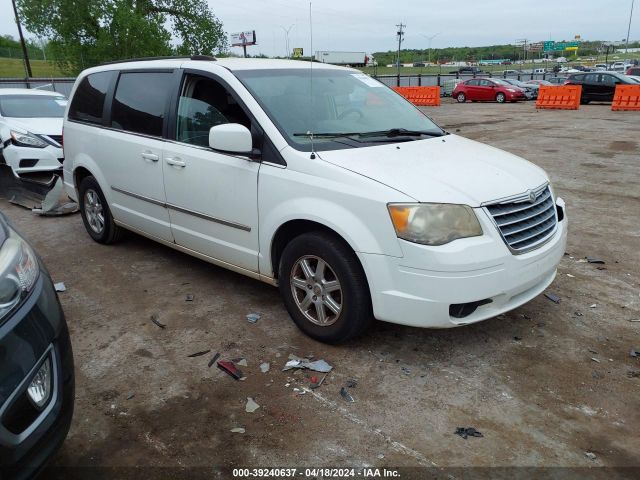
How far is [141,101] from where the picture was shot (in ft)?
15.6

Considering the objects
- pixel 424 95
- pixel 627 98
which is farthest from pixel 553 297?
pixel 424 95

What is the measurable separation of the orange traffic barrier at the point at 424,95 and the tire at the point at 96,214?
23860mm

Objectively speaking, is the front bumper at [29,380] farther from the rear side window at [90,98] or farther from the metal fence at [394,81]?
the metal fence at [394,81]

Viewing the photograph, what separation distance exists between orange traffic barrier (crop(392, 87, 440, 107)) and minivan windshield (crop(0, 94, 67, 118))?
20404 mm

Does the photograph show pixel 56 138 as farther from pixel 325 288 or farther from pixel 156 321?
pixel 325 288

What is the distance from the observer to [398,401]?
304cm

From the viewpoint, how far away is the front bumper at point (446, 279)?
119 inches

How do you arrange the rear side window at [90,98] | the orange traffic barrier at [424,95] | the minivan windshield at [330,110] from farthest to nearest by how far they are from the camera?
the orange traffic barrier at [424,95]
the rear side window at [90,98]
the minivan windshield at [330,110]

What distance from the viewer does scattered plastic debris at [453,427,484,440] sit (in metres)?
2.76

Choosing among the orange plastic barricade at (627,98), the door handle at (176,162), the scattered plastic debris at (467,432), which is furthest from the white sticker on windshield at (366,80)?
the orange plastic barricade at (627,98)

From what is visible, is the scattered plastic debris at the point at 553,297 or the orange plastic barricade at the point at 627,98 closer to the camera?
the scattered plastic debris at the point at 553,297

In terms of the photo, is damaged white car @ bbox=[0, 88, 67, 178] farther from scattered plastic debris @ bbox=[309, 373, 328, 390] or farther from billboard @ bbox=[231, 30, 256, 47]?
billboard @ bbox=[231, 30, 256, 47]

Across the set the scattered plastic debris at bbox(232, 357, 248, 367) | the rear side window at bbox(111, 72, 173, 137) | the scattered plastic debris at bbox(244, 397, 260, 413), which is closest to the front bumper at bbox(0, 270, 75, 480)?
the scattered plastic debris at bbox(244, 397, 260, 413)

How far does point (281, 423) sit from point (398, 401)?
0.68 metres
